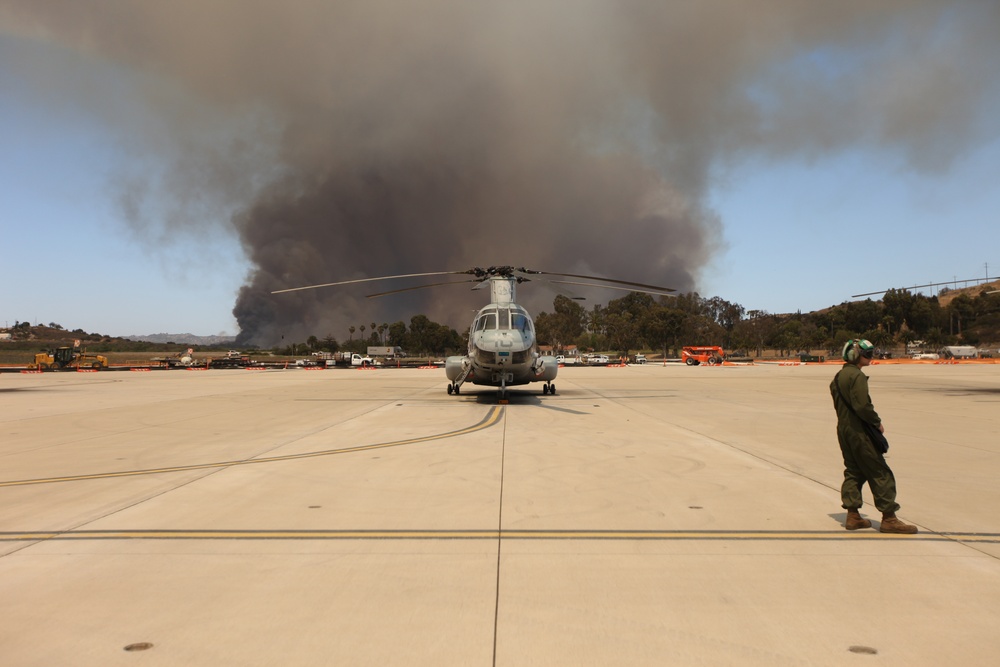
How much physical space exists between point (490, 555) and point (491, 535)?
0.65 metres

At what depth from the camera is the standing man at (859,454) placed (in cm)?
646

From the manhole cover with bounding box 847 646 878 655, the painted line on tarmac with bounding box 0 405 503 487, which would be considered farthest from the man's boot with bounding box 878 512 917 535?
the painted line on tarmac with bounding box 0 405 503 487

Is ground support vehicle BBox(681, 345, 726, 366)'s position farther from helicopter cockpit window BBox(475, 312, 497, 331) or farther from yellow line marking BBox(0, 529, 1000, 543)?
yellow line marking BBox(0, 529, 1000, 543)

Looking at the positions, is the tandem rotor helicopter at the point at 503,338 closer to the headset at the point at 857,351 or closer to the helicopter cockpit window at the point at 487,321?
the helicopter cockpit window at the point at 487,321

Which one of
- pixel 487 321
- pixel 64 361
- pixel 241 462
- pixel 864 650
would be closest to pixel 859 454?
pixel 864 650

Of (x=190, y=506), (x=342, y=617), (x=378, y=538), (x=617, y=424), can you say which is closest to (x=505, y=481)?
(x=378, y=538)

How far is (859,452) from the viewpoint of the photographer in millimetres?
6664

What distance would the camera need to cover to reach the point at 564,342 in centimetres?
17912

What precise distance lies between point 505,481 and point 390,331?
177 meters

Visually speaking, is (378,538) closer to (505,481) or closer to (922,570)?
(505,481)

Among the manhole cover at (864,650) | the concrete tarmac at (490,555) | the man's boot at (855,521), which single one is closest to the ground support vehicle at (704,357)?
the concrete tarmac at (490,555)

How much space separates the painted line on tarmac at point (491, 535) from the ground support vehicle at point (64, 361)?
213 feet

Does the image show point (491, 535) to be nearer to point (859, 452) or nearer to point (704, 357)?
point (859, 452)

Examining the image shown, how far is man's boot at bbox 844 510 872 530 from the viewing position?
663 centimetres
